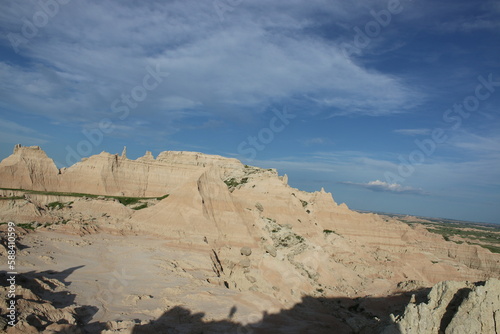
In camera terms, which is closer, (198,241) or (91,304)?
(91,304)

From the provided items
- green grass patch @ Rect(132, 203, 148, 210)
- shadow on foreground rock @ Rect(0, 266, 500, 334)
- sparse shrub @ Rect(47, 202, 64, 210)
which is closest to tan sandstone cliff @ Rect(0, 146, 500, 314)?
sparse shrub @ Rect(47, 202, 64, 210)

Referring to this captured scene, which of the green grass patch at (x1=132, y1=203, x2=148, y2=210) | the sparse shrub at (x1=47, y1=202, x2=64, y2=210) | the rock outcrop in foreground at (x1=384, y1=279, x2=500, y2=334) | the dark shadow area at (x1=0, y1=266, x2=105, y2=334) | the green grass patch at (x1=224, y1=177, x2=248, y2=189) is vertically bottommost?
the dark shadow area at (x1=0, y1=266, x2=105, y2=334)

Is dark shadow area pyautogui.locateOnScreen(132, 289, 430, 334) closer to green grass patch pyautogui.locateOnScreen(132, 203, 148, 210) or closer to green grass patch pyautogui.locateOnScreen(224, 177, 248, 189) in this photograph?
green grass patch pyautogui.locateOnScreen(132, 203, 148, 210)

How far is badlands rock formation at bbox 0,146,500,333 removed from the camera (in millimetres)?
26766

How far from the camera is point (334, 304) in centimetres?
2909

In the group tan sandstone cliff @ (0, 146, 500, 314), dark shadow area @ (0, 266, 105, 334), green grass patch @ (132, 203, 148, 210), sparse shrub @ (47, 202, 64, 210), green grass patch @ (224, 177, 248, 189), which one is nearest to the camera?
dark shadow area @ (0, 266, 105, 334)

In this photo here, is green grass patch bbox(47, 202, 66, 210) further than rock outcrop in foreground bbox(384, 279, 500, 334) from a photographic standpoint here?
Yes

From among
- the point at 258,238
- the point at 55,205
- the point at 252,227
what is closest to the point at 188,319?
the point at 258,238

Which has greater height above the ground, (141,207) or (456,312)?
(141,207)

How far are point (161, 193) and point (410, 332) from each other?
6035 cm

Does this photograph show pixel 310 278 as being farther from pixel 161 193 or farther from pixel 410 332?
pixel 161 193

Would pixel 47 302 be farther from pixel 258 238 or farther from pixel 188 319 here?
pixel 258 238

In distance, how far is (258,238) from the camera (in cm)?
4044

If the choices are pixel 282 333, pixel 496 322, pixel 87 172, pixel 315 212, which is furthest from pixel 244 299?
pixel 87 172
